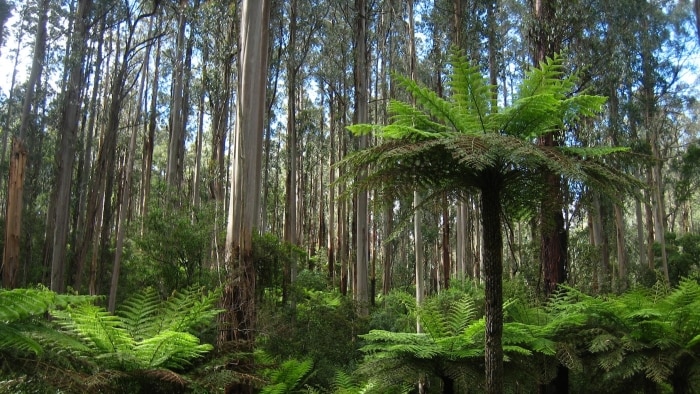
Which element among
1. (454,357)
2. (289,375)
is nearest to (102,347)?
(454,357)

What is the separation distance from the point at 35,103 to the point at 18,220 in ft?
61.3

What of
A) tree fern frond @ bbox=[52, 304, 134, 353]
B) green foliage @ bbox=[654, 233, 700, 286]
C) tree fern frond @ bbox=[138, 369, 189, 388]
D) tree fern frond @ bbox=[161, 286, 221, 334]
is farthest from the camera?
green foliage @ bbox=[654, 233, 700, 286]

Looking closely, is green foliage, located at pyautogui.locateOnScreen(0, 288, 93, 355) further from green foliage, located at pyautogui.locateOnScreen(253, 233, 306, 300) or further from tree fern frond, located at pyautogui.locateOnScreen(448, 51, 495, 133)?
green foliage, located at pyautogui.locateOnScreen(253, 233, 306, 300)

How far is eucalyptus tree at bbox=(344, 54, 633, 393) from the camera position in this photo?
292cm

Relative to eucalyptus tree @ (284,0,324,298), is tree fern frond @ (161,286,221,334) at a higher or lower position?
lower

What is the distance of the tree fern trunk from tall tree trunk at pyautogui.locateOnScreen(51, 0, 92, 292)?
35.3 ft

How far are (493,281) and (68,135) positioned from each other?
12.5 meters

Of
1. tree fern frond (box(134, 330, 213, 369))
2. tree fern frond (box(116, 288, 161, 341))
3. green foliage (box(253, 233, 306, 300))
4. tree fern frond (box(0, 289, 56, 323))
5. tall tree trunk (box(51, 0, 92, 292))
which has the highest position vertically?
tall tree trunk (box(51, 0, 92, 292))

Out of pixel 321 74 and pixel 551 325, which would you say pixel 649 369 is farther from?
pixel 321 74

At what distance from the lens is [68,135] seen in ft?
42.2

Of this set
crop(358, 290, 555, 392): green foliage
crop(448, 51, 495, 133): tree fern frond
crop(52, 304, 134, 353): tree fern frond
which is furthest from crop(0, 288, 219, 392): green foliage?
crop(448, 51, 495, 133): tree fern frond

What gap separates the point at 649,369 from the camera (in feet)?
13.0

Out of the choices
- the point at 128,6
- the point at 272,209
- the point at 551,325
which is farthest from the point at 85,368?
the point at 272,209

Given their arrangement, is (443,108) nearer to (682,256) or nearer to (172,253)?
(172,253)
